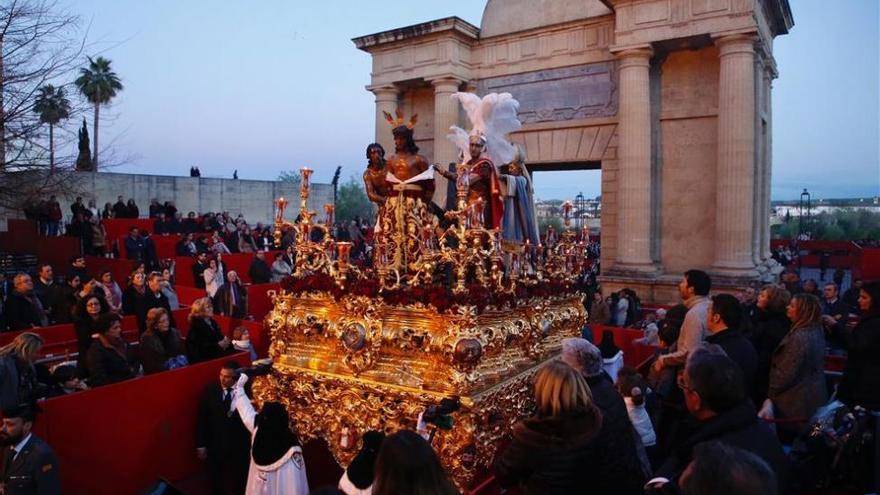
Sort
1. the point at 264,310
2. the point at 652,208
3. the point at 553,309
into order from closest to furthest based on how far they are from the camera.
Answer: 1. the point at 553,309
2. the point at 264,310
3. the point at 652,208

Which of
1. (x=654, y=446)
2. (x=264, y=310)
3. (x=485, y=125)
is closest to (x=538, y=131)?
(x=264, y=310)

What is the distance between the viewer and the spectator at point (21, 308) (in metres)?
8.96

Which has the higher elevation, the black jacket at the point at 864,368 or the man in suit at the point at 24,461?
the black jacket at the point at 864,368

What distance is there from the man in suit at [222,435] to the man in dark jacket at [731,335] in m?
4.65

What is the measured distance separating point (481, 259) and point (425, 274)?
55 centimetres

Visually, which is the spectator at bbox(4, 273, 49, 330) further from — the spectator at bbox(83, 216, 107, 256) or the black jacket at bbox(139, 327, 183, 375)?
the spectator at bbox(83, 216, 107, 256)

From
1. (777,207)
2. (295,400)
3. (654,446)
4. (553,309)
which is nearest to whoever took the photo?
(654,446)

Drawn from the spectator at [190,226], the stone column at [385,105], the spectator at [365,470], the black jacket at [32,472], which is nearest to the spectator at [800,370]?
the spectator at [365,470]

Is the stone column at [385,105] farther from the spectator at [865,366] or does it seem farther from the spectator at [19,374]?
the spectator at [865,366]

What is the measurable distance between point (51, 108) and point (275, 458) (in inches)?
401

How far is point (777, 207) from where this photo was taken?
195 feet

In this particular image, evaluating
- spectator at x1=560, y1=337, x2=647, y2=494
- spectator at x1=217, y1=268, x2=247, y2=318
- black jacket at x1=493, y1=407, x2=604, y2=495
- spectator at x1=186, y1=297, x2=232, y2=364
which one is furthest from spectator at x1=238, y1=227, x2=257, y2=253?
black jacket at x1=493, y1=407, x2=604, y2=495

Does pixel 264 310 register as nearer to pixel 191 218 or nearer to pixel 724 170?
pixel 191 218

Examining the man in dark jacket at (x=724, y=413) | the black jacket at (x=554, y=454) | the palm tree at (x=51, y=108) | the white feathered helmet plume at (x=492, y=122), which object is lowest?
the black jacket at (x=554, y=454)
